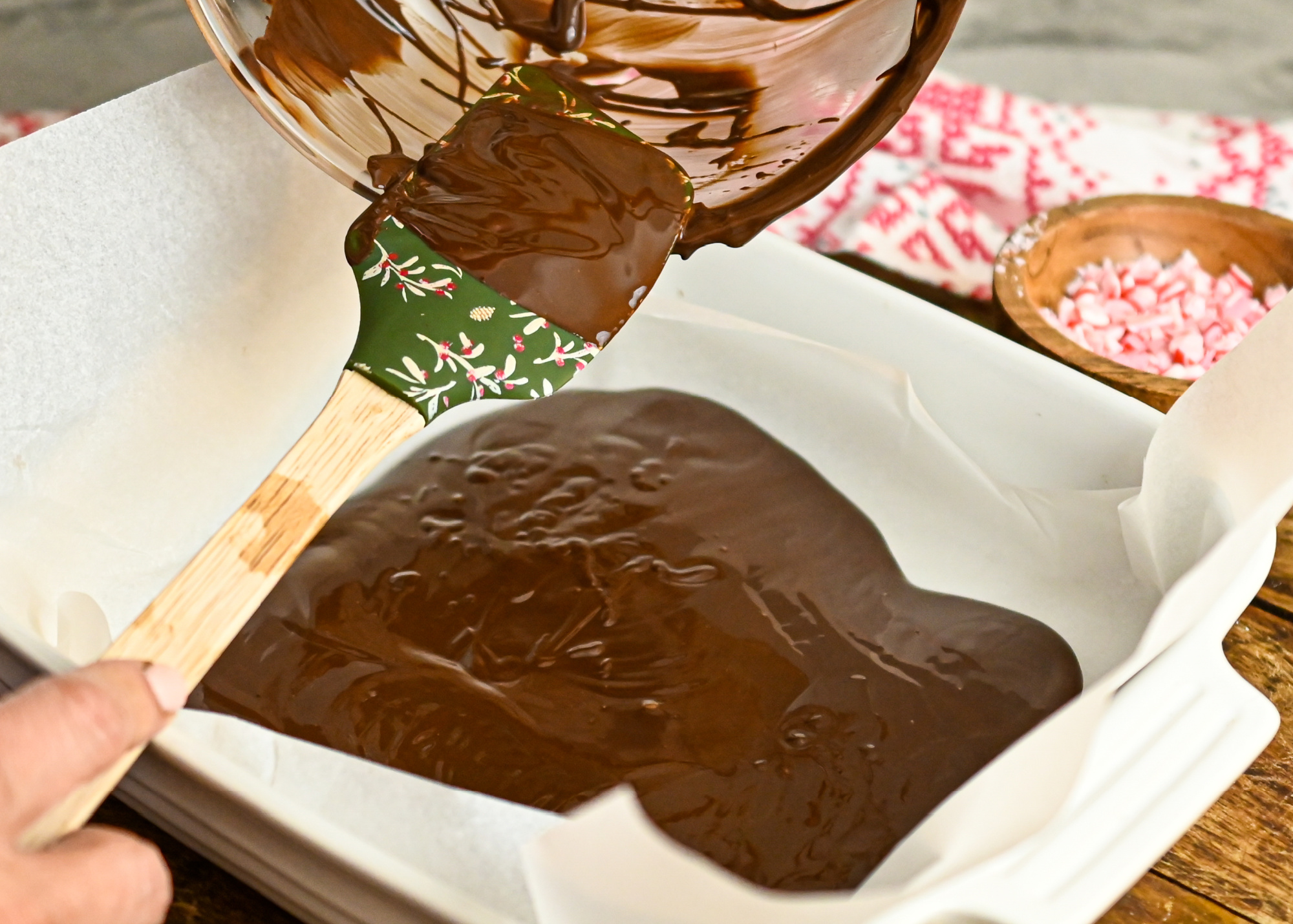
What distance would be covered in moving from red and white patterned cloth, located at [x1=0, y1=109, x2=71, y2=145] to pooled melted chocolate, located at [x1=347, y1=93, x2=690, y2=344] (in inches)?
26.2

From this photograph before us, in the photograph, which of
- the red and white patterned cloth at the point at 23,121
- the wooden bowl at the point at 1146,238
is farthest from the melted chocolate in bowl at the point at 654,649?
the red and white patterned cloth at the point at 23,121

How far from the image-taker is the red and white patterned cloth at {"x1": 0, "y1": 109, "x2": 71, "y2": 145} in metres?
1.06

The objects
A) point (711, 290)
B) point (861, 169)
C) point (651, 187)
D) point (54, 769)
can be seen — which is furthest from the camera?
point (861, 169)

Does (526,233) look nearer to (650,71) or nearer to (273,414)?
(650,71)

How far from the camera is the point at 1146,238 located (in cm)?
81

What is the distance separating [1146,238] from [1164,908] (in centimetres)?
49

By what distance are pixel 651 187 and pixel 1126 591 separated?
29 centimetres

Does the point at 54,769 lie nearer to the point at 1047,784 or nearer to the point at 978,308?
the point at 1047,784

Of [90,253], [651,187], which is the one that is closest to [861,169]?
[651,187]

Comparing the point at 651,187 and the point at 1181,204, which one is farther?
the point at 1181,204

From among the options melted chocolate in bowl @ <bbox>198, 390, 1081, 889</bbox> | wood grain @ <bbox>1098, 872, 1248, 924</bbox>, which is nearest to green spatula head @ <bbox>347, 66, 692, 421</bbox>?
melted chocolate in bowl @ <bbox>198, 390, 1081, 889</bbox>

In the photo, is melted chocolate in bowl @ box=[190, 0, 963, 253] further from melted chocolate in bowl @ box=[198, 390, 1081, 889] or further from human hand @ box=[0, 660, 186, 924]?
human hand @ box=[0, 660, 186, 924]

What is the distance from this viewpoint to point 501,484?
64 centimetres

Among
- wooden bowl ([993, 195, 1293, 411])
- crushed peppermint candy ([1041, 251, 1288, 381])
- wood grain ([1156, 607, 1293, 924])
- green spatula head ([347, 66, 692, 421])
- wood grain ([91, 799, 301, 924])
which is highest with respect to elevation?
green spatula head ([347, 66, 692, 421])
